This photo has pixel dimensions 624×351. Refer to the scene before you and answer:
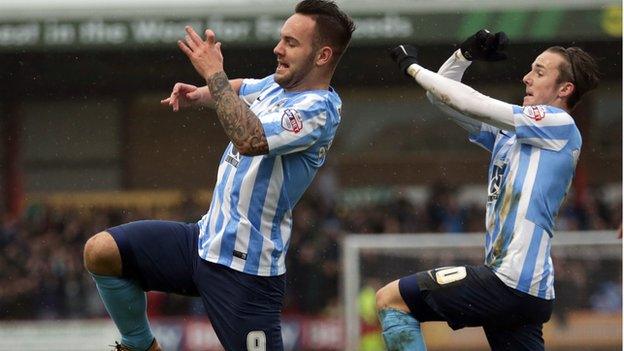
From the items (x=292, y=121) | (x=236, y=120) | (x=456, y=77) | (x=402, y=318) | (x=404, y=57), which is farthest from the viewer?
(x=456, y=77)

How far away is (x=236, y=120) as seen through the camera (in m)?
4.97

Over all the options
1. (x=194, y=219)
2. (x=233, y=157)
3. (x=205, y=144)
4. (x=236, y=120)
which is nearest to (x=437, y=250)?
(x=194, y=219)

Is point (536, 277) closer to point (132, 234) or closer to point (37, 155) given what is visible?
point (132, 234)

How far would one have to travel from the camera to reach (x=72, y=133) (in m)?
16.7

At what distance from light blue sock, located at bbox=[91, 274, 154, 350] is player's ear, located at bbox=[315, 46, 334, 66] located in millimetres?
1150

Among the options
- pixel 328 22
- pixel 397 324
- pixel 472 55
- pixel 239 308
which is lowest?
pixel 397 324

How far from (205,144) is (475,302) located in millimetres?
10260

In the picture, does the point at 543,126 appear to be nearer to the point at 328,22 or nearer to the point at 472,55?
the point at 472,55

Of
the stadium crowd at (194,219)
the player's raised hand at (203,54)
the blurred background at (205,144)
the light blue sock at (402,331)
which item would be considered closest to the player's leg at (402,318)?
the light blue sock at (402,331)

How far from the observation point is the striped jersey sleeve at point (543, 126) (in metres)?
5.23

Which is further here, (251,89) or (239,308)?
(251,89)

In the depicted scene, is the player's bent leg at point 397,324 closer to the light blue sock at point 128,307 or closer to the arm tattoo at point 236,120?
the arm tattoo at point 236,120

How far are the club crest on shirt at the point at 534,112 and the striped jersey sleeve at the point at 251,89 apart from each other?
1107 millimetres

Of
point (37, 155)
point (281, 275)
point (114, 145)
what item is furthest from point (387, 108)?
point (281, 275)
